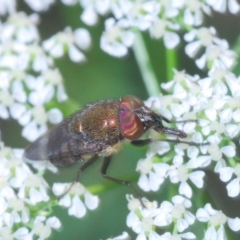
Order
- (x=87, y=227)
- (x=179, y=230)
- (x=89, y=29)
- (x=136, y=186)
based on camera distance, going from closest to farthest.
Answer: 1. (x=179, y=230)
2. (x=136, y=186)
3. (x=87, y=227)
4. (x=89, y=29)

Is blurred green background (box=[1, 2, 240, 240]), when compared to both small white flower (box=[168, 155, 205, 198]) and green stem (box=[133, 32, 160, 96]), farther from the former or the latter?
small white flower (box=[168, 155, 205, 198])

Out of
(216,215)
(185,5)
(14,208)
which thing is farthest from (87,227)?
(185,5)

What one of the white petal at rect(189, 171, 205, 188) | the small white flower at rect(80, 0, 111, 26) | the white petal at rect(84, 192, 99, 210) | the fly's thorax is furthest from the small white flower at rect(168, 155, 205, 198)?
the small white flower at rect(80, 0, 111, 26)

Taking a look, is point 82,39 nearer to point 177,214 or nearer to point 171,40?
point 171,40

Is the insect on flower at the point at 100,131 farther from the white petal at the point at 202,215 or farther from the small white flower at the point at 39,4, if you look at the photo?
the small white flower at the point at 39,4

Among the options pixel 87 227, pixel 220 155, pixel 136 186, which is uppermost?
pixel 220 155

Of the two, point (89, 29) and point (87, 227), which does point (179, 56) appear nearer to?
point (89, 29)
